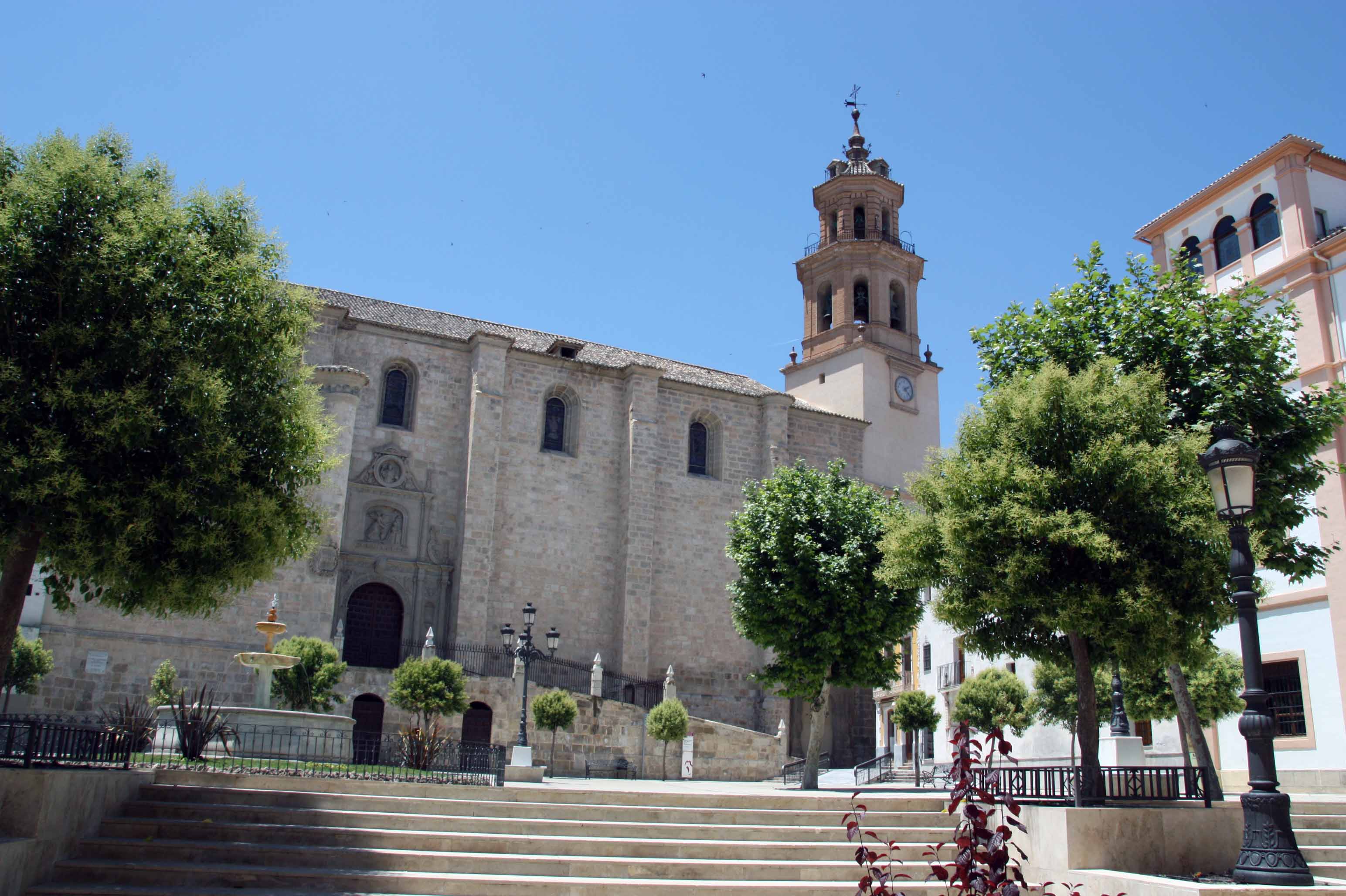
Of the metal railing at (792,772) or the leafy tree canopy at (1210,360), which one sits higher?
the leafy tree canopy at (1210,360)

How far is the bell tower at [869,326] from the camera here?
36125 mm

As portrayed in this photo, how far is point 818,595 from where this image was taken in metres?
19.1

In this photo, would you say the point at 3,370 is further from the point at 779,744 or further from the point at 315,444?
the point at 779,744

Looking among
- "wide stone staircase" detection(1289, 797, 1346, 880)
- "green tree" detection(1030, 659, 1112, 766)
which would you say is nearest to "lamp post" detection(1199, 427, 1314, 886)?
"wide stone staircase" detection(1289, 797, 1346, 880)

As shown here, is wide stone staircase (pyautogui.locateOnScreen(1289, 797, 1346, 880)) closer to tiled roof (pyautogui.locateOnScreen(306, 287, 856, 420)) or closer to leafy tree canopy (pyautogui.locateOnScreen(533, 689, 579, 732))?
leafy tree canopy (pyautogui.locateOnScreen(533, 689, 579, 732))

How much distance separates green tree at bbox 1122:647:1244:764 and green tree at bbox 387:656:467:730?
13.0m

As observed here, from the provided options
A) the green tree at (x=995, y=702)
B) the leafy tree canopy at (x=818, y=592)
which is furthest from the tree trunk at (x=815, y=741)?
the green tree at (x=995, y=702)

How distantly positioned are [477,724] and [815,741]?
892cm

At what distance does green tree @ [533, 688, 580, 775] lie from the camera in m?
22.5

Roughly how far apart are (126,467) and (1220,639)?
69.4 ft

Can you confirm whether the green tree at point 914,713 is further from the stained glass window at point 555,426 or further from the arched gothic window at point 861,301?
the arched gothic window at point 861,301

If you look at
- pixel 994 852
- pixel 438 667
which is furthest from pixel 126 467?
pixel 438 667

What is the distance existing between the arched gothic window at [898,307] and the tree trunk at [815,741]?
2052cm

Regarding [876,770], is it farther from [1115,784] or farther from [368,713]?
[1115,784]
